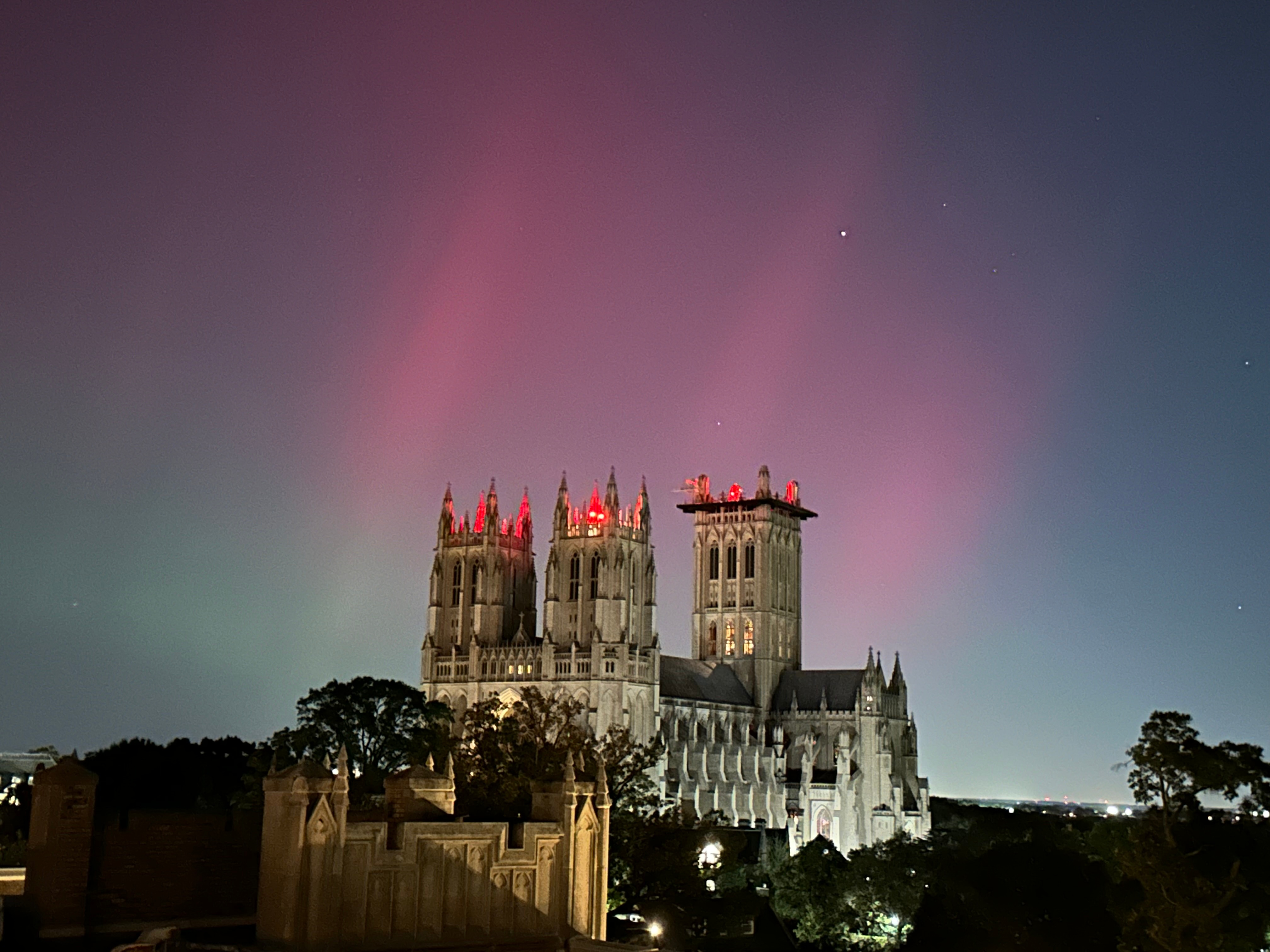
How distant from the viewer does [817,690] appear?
156 meters

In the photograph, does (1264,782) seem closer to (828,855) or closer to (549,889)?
(549,889)

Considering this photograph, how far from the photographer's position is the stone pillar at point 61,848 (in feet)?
78.3

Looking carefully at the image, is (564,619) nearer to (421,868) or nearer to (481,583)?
(481,583)

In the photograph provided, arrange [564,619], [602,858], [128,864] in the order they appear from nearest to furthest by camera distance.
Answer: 1. [128,864]
2. [602,858]
3. [564,619]

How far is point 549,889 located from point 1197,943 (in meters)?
20.6

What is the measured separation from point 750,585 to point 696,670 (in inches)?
580

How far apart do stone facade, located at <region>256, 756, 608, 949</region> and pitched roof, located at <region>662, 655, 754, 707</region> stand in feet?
359

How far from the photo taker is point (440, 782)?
29000mm

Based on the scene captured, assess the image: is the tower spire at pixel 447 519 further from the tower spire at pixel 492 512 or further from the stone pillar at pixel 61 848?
the stone pillar at pixel 61 848

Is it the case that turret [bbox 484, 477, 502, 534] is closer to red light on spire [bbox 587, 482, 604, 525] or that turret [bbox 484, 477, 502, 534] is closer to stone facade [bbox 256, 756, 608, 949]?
red light on spire [bbox 587, 482, 604, 525]

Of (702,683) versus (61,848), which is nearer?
(61,848)

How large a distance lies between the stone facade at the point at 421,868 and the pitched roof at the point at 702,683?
110m

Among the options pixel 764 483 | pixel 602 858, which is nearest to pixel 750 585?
pixel 764 483

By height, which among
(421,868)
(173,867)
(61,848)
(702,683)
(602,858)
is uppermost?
(702,683)
